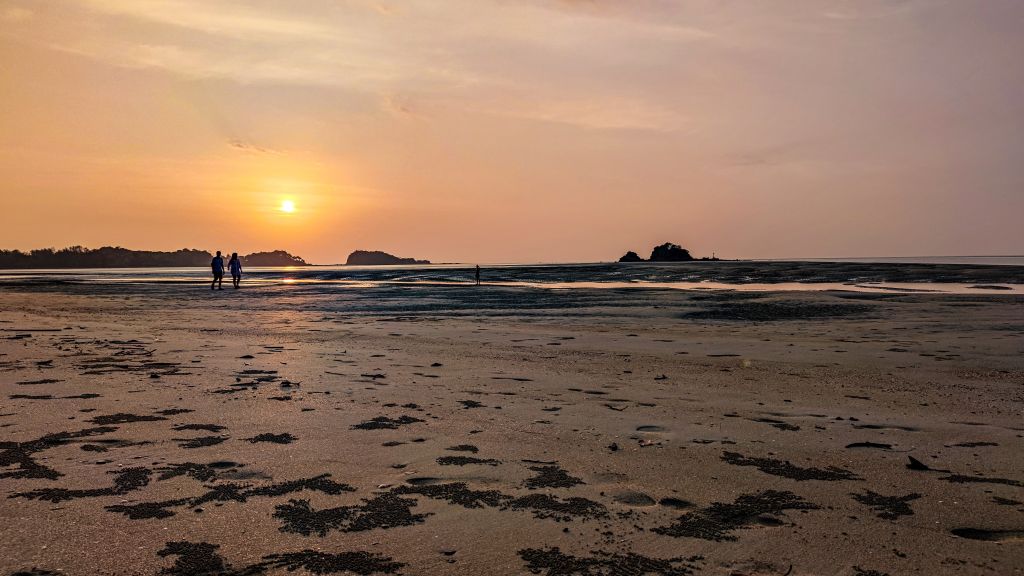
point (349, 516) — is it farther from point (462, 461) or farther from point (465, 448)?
point (465, 448)

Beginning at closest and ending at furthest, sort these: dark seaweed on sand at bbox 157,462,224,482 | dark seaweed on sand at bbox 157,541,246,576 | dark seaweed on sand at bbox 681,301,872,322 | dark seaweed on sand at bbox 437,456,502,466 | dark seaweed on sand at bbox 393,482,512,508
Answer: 1. dark seaweed on sand at bbox 157,541,246,576
2. dark seaweed on sand at bbox 393,482,512,508
3. dark seaweed on sand at bbox 157,462,224,482
4. dark seaweed on sand at bbox 437,456,502,466
5. dark seaweed on sand at bbox 681,301,872,322

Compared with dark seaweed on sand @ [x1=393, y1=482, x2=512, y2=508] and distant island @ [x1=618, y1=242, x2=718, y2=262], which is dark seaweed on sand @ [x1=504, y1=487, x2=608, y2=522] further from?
distant island @ [x1=618, y1=242, x2=718, y2=262]

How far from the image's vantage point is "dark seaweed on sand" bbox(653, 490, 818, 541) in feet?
11.7

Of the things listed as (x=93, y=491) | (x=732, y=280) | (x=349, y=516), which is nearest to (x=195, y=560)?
(x=349, y=516)

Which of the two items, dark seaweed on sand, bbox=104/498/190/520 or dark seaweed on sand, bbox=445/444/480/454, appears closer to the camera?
dark seaweed on sand, bbox=104/498/190/520

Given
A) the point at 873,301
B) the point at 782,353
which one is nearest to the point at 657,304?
the point at 873,301

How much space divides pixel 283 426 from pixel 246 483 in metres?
1.65

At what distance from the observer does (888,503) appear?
3.98 m

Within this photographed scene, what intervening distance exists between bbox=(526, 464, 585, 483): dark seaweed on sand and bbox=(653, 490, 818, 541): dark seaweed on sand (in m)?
0.89

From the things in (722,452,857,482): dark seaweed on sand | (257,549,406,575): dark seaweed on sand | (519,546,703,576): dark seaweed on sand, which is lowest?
(722,452,857,482): dark seaweed on sand

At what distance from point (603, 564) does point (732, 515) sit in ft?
3.59

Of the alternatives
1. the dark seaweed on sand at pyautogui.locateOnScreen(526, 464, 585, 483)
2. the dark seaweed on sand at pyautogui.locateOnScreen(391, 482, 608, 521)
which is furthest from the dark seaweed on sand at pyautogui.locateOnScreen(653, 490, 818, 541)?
the dark seaweed on sand at pyautogui.locateOnScreen(526, 464, 585, 483)

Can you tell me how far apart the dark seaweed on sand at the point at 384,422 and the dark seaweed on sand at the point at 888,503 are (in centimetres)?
390

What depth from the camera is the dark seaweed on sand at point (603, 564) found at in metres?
3.09
